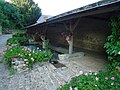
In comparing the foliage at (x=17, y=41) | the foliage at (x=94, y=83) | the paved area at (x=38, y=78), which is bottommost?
the paved area at (x=38, y=78)

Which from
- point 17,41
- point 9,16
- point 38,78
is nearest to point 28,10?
point 9,16

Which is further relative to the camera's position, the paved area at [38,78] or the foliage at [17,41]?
the foliage at [17,41]

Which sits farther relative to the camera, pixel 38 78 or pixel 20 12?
pixel 20 12

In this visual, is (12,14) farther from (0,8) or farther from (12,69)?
(12,69)

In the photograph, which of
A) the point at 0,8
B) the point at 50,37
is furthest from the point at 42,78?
the point at 0,8

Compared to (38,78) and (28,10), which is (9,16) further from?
(38,78)

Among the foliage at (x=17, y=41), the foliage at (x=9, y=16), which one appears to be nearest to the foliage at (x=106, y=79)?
the foliage at (x=17, y=41)

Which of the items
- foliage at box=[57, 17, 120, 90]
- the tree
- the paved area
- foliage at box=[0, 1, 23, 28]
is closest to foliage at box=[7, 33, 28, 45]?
the paved area

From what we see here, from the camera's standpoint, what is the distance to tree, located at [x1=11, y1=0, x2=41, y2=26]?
3061cm

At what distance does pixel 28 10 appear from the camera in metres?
31.3

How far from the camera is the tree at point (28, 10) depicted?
30609mm

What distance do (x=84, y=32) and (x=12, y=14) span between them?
2073 cm

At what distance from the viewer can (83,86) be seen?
8.36ft

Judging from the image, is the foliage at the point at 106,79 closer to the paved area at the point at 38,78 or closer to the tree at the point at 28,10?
the paved area at the point at 38,78
